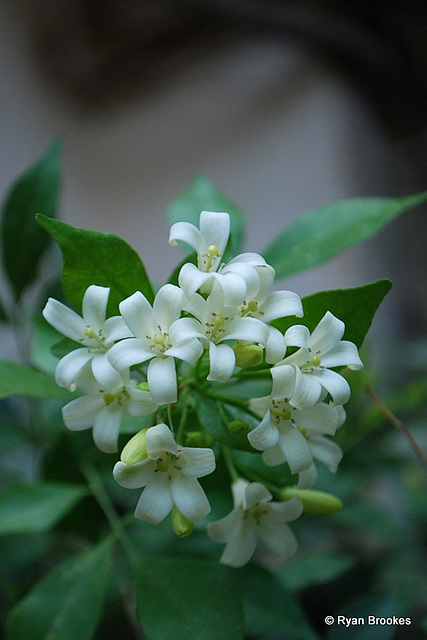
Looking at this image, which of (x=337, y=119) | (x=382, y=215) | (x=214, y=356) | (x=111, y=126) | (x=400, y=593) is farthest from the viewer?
(x=111, y=126)

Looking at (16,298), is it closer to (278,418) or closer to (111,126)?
(278,418)

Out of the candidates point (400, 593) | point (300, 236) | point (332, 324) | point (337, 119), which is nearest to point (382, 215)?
point (300, 236)

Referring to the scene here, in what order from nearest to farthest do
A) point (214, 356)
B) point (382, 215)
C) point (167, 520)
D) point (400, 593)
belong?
point (214, 356) → point (382, 215) → point (167, 520) → point (400, 593)

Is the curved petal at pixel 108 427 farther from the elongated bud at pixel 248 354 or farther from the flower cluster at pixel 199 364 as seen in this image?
the elongated bud at pixel 248 354

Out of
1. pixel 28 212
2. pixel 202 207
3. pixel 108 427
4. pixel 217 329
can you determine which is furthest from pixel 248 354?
pixel 28 212

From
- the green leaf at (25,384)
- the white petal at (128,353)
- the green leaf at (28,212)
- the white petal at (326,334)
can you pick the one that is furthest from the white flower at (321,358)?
the green leaf at (28,212)

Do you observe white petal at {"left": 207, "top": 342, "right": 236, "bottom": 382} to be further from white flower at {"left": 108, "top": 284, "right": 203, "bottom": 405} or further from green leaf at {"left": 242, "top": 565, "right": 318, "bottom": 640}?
green leaf at {"left": 242, "top": 565, "right": 318, "bottom": 640}

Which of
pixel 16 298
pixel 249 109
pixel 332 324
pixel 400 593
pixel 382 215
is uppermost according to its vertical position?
pixel 249 109

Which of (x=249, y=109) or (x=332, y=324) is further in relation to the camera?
(x=249, y=109)
